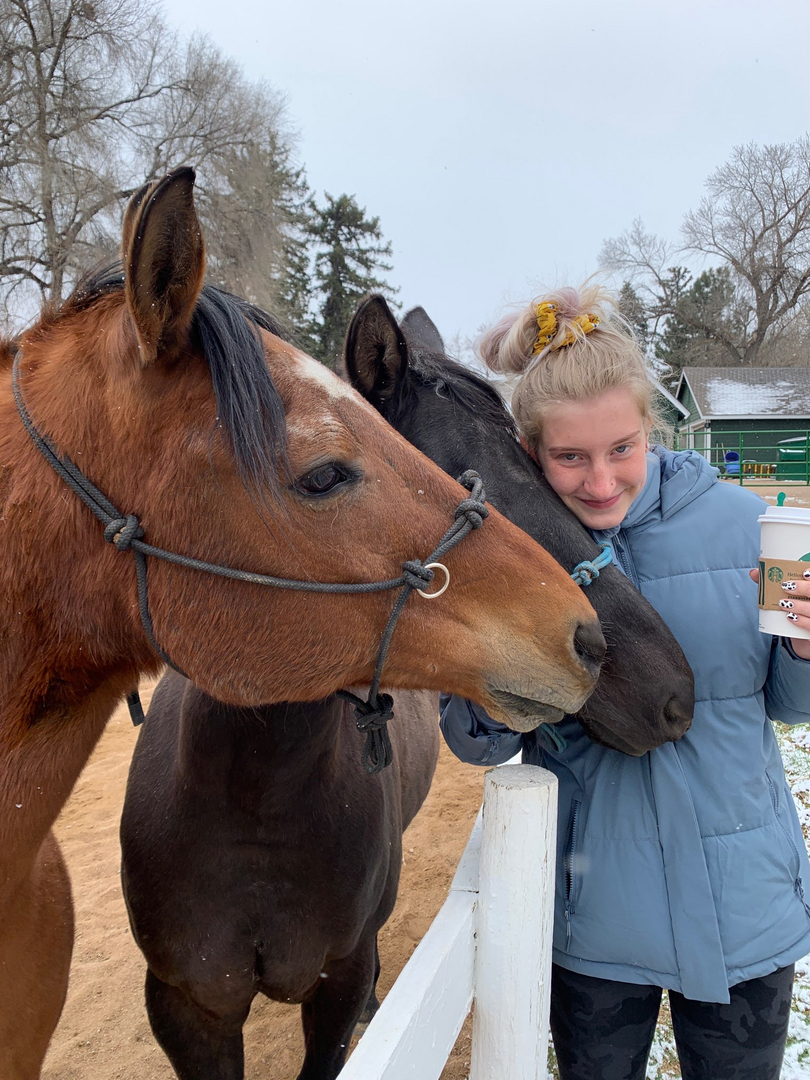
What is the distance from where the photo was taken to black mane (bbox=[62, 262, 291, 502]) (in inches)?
48.1

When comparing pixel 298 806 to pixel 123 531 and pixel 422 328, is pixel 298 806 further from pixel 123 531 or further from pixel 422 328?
pixel 422 328

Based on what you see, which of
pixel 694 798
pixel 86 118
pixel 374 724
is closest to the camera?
pixel 374 724

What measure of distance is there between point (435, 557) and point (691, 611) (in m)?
0.77

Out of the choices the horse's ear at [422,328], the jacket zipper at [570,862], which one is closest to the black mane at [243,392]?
the jacket zipper at [570,862]

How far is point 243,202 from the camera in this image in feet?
60.4

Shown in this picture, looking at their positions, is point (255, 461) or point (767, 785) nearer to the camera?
point (255, 461)

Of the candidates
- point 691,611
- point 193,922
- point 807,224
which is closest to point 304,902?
point 193,922

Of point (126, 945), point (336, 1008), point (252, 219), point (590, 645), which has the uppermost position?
point (252, 219)

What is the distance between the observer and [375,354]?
6.51 ft

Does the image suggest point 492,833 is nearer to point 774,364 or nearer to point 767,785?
point 767,785

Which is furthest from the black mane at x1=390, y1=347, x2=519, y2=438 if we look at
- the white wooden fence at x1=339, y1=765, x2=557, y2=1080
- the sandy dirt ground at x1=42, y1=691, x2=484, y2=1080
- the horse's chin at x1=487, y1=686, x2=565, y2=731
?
the sandy dirt ground at x1=42, y1=691, x2=484, y2=1080

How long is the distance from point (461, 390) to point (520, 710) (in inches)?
38.5

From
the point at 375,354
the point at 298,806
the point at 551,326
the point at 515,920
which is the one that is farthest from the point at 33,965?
the point at 551,326

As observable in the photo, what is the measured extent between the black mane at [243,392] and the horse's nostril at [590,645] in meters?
0.69
